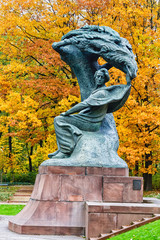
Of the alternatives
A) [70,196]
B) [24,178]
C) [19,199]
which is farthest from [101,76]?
[24,178]

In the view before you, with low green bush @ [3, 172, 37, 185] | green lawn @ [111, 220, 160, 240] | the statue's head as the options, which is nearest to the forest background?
low green bush @ [3, 172, 37, 185]

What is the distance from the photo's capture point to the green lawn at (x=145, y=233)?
5.70 m

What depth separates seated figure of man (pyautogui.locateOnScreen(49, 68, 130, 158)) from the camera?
913cm

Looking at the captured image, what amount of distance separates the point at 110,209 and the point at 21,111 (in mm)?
11955

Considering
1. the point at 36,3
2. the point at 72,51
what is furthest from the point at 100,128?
the point at 36,3

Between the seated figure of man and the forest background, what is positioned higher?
the forest background

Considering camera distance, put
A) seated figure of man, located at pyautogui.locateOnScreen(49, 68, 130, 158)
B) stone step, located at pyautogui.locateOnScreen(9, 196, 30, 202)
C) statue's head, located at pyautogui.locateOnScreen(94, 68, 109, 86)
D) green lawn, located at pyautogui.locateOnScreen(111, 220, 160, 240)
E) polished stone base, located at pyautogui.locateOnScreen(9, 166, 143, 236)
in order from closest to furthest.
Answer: green lawn, located at pyautogui.locateOnScreen(111, 220, 160, 240) → polished stone base, located at pyautogui.locateOnScreen(9, 166, 143, 236) → seated figure of man, located at pyautogui.locateOnScreen(49, 68, 130, 158) → statue's head, located at pyautogui.locateOnScreen(94, 68, 109, 86) → stone step, located at pyautogui.locateOnScreen(9, 196, 30, 202)

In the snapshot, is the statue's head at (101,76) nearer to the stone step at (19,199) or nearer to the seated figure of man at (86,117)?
the seated figure of man at (86,117)

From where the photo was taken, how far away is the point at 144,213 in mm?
7074

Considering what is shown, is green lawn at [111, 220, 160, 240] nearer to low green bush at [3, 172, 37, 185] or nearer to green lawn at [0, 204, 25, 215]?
green lawn at [0, 204, 25, 215]

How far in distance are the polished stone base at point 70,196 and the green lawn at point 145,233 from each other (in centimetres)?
167

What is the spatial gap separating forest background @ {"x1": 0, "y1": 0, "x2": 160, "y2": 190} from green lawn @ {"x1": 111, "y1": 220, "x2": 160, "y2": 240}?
387 inches

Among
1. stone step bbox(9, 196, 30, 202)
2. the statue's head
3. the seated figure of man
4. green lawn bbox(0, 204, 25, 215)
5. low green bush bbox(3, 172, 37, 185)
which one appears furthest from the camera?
low green bush bbox(3, 172, 37, 185)

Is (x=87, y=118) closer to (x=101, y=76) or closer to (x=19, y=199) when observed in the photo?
(x=101, y=76)
